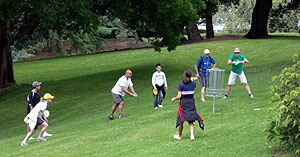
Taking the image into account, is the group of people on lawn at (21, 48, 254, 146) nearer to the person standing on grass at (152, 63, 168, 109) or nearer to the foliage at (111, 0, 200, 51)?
the person standing on grass at (152, 63, 168, 109)

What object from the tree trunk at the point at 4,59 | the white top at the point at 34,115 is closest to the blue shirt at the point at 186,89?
the white top at the point at 34,115

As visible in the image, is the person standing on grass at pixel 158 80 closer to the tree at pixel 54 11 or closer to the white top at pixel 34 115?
the white top at pixel 34 115

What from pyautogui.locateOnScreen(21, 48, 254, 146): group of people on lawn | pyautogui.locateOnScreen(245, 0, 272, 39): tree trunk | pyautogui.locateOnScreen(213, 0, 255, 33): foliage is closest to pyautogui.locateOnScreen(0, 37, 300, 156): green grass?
pyautogui.locateOnScreen(21, 48, 254, 146): group of people on lawn

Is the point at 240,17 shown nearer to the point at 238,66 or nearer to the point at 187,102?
the point at 238,66

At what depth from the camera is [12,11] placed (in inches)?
898

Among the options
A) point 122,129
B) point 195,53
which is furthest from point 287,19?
point 122,129

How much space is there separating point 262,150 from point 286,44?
101 ft

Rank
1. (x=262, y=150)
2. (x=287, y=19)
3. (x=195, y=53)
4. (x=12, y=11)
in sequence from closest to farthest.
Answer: (x=262, y=150)
(x=12, y=11)
(x=195, y=53)
(x=287, y=19)

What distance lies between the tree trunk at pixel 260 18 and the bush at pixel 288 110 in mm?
35745

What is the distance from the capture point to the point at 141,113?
17.3 meters

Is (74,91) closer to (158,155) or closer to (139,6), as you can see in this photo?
(139,6)

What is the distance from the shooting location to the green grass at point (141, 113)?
34.7 feet

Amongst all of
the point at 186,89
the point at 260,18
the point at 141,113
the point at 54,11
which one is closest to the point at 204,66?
the point at 141,113

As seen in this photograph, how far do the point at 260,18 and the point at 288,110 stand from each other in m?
36.6
